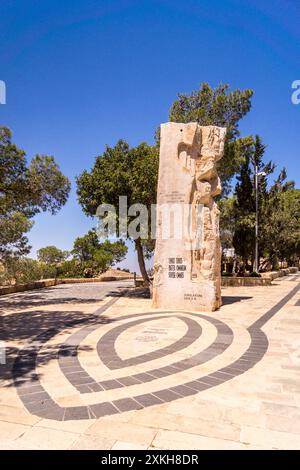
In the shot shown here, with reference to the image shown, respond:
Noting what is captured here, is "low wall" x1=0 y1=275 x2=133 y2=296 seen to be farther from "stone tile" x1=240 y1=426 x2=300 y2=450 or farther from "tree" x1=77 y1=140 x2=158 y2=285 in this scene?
"stone tile" x1=240 y1=426 x2=300 y2=450

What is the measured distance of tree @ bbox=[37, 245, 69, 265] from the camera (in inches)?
1988

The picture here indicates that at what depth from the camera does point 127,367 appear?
20.4ft

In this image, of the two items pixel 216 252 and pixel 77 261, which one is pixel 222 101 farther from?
pixel 77 261

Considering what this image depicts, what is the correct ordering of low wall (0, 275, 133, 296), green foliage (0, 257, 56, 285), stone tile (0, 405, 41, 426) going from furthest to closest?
green foliage (0, 257, 56, 285), low wall (0, 275, 133, 296), stone tile (0, 405, 41, 426)

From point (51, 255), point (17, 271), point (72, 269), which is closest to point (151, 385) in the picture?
point (17, 271)

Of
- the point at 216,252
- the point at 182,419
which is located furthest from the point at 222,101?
the point at 182,419

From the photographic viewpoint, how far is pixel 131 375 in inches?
228

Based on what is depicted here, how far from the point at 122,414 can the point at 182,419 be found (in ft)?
2.60

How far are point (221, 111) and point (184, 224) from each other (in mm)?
13225

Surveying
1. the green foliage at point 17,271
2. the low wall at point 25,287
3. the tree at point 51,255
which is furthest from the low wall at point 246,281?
the tree at point 51,255

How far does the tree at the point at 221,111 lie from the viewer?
22375 millimetres

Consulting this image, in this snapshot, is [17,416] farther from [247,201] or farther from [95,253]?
[95,253]

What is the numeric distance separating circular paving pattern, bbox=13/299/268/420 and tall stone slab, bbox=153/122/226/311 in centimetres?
323

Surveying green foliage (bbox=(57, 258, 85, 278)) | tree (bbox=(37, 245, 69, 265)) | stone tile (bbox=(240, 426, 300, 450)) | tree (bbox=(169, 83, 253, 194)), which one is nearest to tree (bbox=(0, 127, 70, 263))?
tree (bbox=(169, 83, 253, 194))
